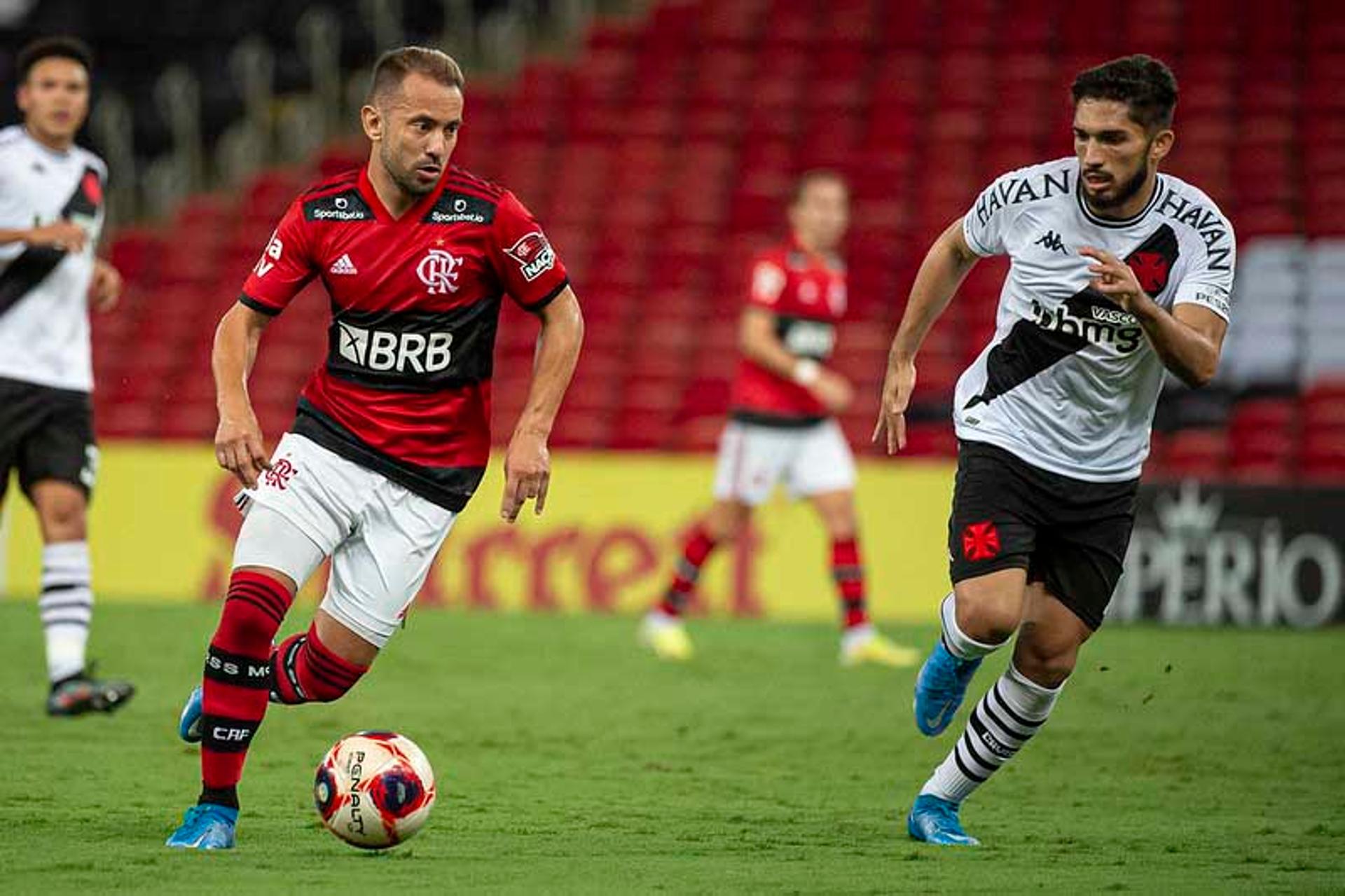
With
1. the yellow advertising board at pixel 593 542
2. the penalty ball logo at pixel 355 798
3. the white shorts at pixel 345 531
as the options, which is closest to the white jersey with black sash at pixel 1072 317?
the white shorts at pixel 345 531

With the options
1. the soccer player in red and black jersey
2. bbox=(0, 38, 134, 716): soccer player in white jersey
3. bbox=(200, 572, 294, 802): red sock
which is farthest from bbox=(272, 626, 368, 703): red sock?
bbox=(0, 38, 134, 716): soccer player in white jersey

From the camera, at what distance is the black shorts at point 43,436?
30.6 ft

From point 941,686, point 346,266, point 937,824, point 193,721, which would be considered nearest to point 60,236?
point 193,721

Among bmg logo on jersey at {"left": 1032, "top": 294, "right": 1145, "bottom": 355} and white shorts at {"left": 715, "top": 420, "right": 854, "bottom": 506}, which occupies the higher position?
bmg logo on jersey at {"left": 1032, "top": 294, "right": 1145, "bottom": 355}

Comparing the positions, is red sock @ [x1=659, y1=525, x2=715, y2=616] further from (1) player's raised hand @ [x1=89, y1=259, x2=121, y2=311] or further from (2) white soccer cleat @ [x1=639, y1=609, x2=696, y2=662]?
(1) player's raised hand @ [x1=89, y1=259, x2=121, y2=311]

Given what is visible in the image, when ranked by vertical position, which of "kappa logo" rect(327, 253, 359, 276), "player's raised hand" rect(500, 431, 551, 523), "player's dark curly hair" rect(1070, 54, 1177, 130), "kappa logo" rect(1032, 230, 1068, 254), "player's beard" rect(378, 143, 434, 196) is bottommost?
"player's raised hand" rect(500, 431, 551, 523)

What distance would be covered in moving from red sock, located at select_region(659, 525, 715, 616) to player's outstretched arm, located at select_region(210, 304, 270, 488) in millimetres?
6345

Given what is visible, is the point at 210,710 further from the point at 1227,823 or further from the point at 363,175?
the point at 1227,823

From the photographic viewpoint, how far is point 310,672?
6.77 m

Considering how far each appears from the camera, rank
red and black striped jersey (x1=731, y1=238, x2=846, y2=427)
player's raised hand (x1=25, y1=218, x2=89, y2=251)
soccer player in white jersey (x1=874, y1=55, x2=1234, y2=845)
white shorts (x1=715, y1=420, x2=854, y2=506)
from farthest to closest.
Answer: red and black striped jersey (x1=731, y1=238, x2=846, y2=427)
white shorts (x1=715, y1=420, x2=854, y2=506)
player's raised hand (x1=25, y1=218, x2=89, y2=251)
soccer player in white jersey (x1=874, y1=55, x2=1234, y2=845)

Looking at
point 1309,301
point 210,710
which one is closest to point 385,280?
point 210,710

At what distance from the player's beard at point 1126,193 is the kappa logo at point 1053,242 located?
0.46ft

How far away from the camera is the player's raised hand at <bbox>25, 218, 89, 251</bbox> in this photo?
30.1 feet

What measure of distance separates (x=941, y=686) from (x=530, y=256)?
6.41ft
